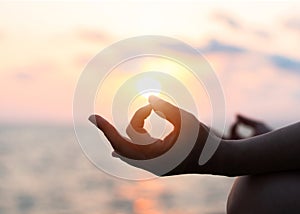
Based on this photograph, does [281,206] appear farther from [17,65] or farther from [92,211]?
[17,65]

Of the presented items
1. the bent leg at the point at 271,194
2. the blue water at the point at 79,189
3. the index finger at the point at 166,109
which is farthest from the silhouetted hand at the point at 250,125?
the blue water at the point at 79,189

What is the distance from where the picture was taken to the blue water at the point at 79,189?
2852 mm

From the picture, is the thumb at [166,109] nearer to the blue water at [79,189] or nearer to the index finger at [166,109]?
the index finger at [166,109]

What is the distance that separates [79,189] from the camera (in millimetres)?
3326

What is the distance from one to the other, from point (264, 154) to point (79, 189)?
262 cm

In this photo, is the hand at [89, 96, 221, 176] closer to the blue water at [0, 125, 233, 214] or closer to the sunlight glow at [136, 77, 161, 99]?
the sunlight glow at [136, 77, 161, 99]

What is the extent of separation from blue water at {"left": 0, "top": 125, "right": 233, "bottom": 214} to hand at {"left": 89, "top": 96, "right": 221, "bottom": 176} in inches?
59.2

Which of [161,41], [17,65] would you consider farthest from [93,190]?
[161,41]

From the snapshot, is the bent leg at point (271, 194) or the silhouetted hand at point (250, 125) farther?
the silhouetted hand at point (250, 125)

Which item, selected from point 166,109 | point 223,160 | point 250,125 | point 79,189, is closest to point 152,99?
point 166,109

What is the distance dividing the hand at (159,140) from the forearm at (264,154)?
43 mm

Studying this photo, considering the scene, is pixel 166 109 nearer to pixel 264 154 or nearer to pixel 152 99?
pixel 152 99

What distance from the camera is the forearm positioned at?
2.58 feet

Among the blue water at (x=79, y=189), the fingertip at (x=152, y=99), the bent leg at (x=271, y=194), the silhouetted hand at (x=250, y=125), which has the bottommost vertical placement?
the blue water at (x=79, y=189)
